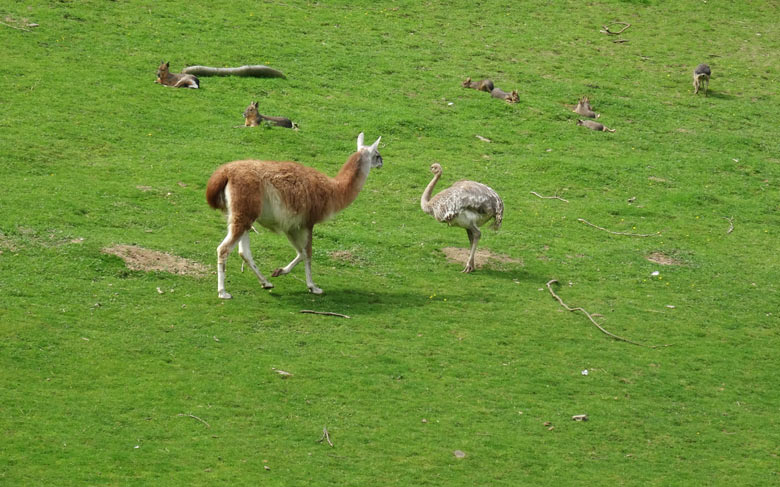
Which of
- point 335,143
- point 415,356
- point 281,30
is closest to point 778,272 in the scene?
point 415,356

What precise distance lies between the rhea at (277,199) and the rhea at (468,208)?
5.38 ft

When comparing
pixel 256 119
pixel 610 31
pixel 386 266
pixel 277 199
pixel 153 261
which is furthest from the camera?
pixel 610 31

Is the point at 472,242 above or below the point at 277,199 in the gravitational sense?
below

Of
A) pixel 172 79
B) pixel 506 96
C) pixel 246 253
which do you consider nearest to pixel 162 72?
pixel 172 79

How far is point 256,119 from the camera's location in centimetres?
2050

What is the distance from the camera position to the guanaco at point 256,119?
20.5 m

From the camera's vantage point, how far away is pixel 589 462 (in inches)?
399

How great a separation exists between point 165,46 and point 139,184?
838 centimetres

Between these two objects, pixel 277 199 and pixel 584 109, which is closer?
pixel 277 199

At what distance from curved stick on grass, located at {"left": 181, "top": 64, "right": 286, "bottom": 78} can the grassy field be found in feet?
1.15

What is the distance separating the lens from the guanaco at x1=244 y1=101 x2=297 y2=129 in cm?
2048

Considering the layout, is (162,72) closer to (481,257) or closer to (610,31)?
(481,257)

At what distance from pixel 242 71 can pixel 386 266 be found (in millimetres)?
9953

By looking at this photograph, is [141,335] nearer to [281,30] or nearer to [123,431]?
[123,431]
